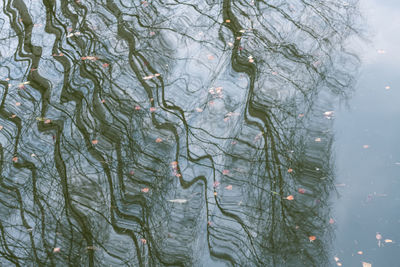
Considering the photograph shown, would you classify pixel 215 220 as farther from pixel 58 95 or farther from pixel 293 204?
pixel 58 95

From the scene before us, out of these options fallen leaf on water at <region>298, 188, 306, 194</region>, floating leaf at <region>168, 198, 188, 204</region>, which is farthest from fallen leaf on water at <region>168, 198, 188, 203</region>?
fallen leaf on water at <region>298, 188, 306, 194</region>

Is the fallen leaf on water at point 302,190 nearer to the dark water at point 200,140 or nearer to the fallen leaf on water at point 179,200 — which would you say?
the dark water at point 200,140

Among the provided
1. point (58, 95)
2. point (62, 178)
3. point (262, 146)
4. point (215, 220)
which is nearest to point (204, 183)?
point (215, 220)

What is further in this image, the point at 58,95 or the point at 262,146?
the point at 58,95

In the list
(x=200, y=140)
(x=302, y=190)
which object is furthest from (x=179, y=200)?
(x=302, y=190)

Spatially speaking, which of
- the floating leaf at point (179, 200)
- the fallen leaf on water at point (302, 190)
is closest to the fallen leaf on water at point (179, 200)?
the floating leaf at point (179, 200)

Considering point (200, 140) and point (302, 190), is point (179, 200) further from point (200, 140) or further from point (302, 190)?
point (302, 190)

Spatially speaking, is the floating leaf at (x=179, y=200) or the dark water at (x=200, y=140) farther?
the floating leaf at (x=179, y=200)

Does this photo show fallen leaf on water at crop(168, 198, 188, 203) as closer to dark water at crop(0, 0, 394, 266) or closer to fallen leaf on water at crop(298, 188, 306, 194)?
dark water at crop(0, 0, 394, 266)

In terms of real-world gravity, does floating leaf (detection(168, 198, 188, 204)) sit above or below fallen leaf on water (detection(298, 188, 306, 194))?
below
